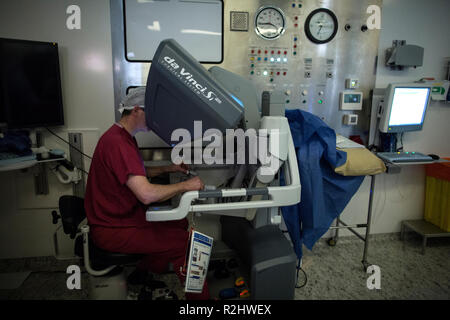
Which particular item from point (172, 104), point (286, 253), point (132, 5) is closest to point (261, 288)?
point (286, 253)

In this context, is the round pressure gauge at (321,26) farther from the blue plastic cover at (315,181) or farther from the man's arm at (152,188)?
the man's arm at (152,188)

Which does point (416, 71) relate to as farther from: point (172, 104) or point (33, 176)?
point (33, 176)

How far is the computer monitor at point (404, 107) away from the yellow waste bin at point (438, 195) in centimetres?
50

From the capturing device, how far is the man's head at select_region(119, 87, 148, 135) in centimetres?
147

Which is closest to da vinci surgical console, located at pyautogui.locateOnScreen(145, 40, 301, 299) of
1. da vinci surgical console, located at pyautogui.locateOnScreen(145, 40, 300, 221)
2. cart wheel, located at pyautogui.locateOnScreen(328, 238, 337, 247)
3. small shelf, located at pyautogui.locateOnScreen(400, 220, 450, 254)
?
da vinci surgical console, located at pyautogui.locateOnScreen(145, 40, 300, 221)

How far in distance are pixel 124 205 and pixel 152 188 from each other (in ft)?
0.94

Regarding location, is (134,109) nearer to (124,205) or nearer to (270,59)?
(124,205)

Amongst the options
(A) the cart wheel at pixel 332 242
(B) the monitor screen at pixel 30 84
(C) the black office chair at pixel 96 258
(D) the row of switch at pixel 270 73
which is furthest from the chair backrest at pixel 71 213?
(A) the cart wheel at pixel 332 242

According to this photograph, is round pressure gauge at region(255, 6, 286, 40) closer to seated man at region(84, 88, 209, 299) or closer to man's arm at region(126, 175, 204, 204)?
seated man at region(84, 88, 209, 299)

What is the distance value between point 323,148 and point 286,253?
2.28 ft

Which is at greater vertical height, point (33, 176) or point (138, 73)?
point (138, 73)

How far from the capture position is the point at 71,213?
1505mm

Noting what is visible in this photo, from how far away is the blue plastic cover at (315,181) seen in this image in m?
1.76
